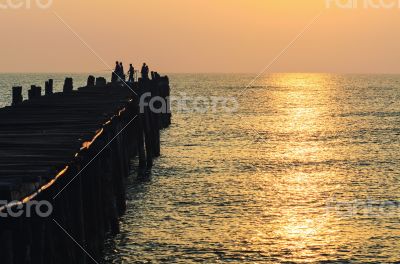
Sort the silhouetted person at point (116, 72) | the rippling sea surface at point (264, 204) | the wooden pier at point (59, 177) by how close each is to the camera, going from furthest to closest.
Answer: the silhouetted person at point (116, 72)
the rippling sea surface at point (264, 204)
the wooden pier at point (59, 177)

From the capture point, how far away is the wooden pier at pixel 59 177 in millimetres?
11703

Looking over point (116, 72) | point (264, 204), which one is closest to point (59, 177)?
point (264, 204)

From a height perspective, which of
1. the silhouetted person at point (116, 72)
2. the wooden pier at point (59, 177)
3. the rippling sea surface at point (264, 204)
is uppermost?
the silhouetted person at point (116, 72)

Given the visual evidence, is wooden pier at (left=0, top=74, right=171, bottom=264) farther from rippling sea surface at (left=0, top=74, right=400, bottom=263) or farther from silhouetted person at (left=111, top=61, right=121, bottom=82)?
silhouetted person at (left=111, top=61, right=121, bottom=82)

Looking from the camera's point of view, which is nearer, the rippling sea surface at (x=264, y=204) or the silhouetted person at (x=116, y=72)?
the rippling sea surface at (x=264, y=204)

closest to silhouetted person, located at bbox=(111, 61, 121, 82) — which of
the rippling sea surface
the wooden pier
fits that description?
the rippling sea surface

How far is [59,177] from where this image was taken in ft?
43.8

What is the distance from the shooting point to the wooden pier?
11703 millimetres

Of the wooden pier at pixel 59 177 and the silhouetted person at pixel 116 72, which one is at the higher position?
the silhouetted person at pixel 116 72

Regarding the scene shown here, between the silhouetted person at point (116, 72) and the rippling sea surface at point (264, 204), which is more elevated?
the silhouetted person at point (116, 72)

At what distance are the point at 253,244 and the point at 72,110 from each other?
26.2 feet

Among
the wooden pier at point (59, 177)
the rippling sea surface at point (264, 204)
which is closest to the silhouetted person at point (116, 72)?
the rippling sea surface at point (264, 204)

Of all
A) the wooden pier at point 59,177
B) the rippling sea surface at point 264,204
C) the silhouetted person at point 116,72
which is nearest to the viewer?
the wooden pier at point 59,177

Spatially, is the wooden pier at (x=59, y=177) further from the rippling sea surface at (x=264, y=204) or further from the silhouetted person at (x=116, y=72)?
the silhouetted person at (x=116, y=72)
